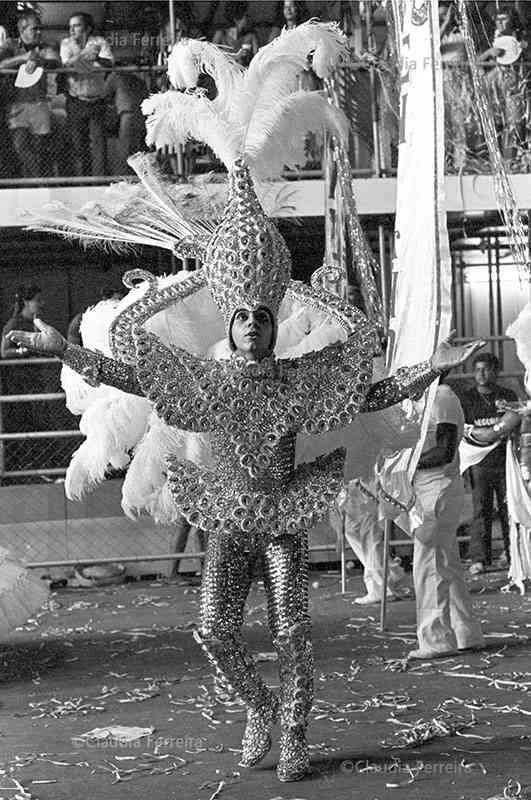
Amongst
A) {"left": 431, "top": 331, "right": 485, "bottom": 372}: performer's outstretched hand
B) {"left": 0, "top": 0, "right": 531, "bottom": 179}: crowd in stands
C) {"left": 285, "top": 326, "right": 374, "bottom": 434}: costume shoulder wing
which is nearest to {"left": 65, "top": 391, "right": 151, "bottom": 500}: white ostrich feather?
{"left": 285, "top": 326, "right": 374, "bottom": 434}: costume shoulder wing

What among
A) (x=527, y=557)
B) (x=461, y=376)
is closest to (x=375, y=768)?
(x=527, y=557)

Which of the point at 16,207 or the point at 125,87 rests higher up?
the point at 125,87

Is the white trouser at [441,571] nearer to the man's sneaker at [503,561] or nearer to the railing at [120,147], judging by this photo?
the man's sneaker at [503,561]

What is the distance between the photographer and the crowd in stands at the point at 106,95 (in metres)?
10.3

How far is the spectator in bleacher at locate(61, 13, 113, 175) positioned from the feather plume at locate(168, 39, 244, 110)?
4554 millimetres

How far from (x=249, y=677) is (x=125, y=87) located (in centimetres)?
663

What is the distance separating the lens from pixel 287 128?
18.9ft

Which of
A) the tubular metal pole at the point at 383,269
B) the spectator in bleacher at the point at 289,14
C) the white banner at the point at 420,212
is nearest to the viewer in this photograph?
the white banner at the point at 420,212

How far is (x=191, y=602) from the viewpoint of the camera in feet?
30.3

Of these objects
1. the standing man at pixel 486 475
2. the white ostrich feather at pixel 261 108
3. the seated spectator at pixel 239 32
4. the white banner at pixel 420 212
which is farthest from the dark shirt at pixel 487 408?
the white ostrich feather at pixel 261 108

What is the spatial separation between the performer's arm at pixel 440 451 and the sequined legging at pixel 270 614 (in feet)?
7.12

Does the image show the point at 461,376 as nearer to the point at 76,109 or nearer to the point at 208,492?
the point at 76,109

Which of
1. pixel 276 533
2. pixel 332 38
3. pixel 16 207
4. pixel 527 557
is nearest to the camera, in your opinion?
pixel 276 533

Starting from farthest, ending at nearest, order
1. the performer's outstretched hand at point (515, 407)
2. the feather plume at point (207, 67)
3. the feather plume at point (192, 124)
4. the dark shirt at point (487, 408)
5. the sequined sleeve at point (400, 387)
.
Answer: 1. the dark shirt at point (487, 408)
2. the performer's outstretched hand at point (515, 407)
3. the feather plume at point (207, 67)
4. the feather plume at point (192, 124)
5. the sequined sleeve at point (400, 387)
